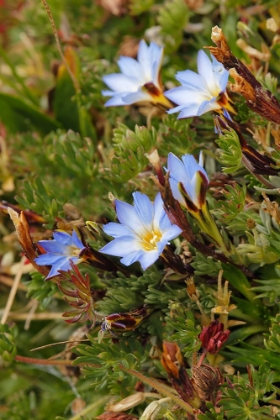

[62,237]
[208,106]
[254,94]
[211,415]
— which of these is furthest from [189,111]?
[211,415]

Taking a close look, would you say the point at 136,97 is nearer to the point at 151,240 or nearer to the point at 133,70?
the point at 133,70

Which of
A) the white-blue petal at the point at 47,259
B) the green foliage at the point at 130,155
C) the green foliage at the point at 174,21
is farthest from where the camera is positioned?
the green foliage at the point at 174,21

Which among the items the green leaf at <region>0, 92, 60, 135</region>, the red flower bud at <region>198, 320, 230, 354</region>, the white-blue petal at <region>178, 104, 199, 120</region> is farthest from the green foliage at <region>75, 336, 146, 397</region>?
the green leaf at <region>0, 92, 60, 135</region>

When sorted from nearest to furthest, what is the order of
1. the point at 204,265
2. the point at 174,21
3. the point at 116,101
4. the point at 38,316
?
the point at 204,265, the point at 116,101, the point at 38,316, the point at 174,21

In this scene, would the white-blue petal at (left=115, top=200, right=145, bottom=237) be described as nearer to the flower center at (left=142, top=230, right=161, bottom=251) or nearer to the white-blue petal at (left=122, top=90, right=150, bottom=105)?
the flower center at (left=142, top=230, right=161, bottom=251)

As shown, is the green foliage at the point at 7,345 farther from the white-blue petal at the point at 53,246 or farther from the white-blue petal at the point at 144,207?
the white-blue petal at the point at 144,207

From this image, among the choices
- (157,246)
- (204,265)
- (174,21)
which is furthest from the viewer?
(174,21)

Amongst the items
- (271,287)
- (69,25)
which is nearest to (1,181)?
(69,25)

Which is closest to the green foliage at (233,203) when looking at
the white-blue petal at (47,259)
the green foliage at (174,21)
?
the white-blue petal at (47,259)
